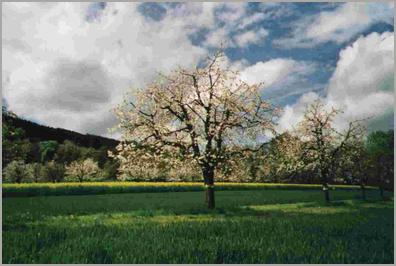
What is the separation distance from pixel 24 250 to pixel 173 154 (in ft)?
45.1

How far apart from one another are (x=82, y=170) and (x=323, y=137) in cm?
6048

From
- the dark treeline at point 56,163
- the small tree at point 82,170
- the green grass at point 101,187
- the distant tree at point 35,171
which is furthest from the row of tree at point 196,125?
the small tree at point 82,170

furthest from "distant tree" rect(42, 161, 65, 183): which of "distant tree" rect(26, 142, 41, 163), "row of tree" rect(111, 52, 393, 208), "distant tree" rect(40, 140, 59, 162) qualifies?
"row of tree" rect(111, 52, 393, 208)

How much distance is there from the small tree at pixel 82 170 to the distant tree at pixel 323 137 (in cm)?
5743

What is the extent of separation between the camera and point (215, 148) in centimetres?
2252

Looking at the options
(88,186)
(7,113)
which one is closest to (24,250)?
(7,113)

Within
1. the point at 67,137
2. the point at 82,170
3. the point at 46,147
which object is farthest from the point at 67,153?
the point at 67,137

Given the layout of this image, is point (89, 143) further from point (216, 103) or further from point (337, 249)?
point (337, 249)

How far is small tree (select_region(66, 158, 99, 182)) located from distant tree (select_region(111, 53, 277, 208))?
63634 mm

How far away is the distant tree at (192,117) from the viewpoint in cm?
2230

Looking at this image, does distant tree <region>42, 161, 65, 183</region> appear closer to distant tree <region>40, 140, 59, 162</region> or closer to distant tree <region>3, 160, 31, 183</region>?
distant tree <region>40, 140, 59, 162</region>

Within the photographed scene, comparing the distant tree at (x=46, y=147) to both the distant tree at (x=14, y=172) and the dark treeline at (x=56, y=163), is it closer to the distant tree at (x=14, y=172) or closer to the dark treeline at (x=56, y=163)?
the dark treeline at (x=56, y=163)

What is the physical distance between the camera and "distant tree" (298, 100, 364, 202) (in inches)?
1382

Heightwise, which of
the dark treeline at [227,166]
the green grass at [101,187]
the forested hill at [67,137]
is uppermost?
the forested hill at [67,137]
